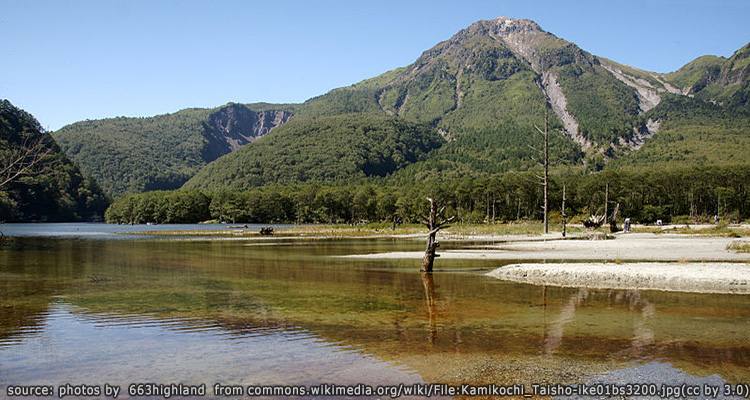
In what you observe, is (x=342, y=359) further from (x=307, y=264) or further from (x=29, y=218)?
(x=29, y=218)

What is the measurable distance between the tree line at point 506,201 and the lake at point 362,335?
255ft

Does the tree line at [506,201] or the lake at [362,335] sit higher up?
the tree line at [506,201]

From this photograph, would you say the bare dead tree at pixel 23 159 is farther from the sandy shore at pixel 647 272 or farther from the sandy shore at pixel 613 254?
the sandy shore at pixel 647 272

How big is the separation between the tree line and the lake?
77754mm

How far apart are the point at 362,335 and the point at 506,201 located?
139 meters

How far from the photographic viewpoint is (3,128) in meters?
166

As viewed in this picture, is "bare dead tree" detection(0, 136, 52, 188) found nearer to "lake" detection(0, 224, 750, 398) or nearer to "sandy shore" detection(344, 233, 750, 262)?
"lake" detection(0, 224, 750, 398)

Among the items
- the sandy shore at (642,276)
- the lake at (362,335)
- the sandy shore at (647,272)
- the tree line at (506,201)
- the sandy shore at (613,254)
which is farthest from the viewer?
the tree line at (506,201)

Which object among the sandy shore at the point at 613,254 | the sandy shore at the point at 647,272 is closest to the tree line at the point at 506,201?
the sandy shore at the point at 613,254

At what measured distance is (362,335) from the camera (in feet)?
46.2

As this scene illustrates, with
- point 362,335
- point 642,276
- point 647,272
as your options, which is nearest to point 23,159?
point 362,335

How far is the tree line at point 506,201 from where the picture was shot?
417 feet

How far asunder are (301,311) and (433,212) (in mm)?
12316

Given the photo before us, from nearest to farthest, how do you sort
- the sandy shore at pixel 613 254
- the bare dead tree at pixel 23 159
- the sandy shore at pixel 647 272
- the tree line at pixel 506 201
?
1. the sandy shore at pixel 647 272
2. the bare dead tree at pixel 23 159
3. the sandy shore at pixel 613 254
4. the tree line at pixel 506 201
